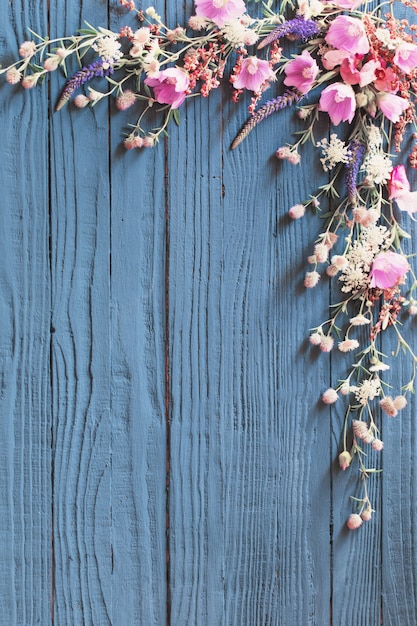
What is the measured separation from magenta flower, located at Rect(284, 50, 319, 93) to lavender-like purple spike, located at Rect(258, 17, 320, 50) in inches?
1.5

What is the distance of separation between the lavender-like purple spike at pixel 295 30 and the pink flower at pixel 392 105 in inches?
7.4

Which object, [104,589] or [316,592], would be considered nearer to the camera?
[104,589]

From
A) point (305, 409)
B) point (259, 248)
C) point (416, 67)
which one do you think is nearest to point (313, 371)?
point (305, 409)

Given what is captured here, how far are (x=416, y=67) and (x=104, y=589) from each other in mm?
1213

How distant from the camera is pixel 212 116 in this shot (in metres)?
1.24

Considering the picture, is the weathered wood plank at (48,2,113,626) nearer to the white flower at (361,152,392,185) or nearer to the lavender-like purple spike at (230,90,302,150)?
the lavender-like purple spike at (230,90,302,150)

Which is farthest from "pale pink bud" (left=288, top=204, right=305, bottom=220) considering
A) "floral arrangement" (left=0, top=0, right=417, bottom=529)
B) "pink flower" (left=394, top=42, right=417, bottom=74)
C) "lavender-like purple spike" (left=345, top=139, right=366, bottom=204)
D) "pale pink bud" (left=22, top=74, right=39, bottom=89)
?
"pale pink bud" (left=22, top=74, right=39, bottom=89)

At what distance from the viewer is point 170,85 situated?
Answer: 118 cm

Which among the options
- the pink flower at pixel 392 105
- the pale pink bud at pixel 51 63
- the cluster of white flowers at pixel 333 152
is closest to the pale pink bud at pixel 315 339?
the cluster of white flowers at pixel 333 152

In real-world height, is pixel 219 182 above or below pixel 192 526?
above

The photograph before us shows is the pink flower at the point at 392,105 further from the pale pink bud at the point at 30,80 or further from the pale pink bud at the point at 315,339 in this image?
the pale pink bud at the point at 30,80

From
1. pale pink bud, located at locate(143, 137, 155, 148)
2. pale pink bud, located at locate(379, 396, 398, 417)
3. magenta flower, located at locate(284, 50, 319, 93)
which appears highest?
magenta flower, located at locate(284, 50, 319, 93)

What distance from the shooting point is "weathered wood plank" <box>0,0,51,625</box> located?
115 cm

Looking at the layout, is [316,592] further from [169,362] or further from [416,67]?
[416,67]
